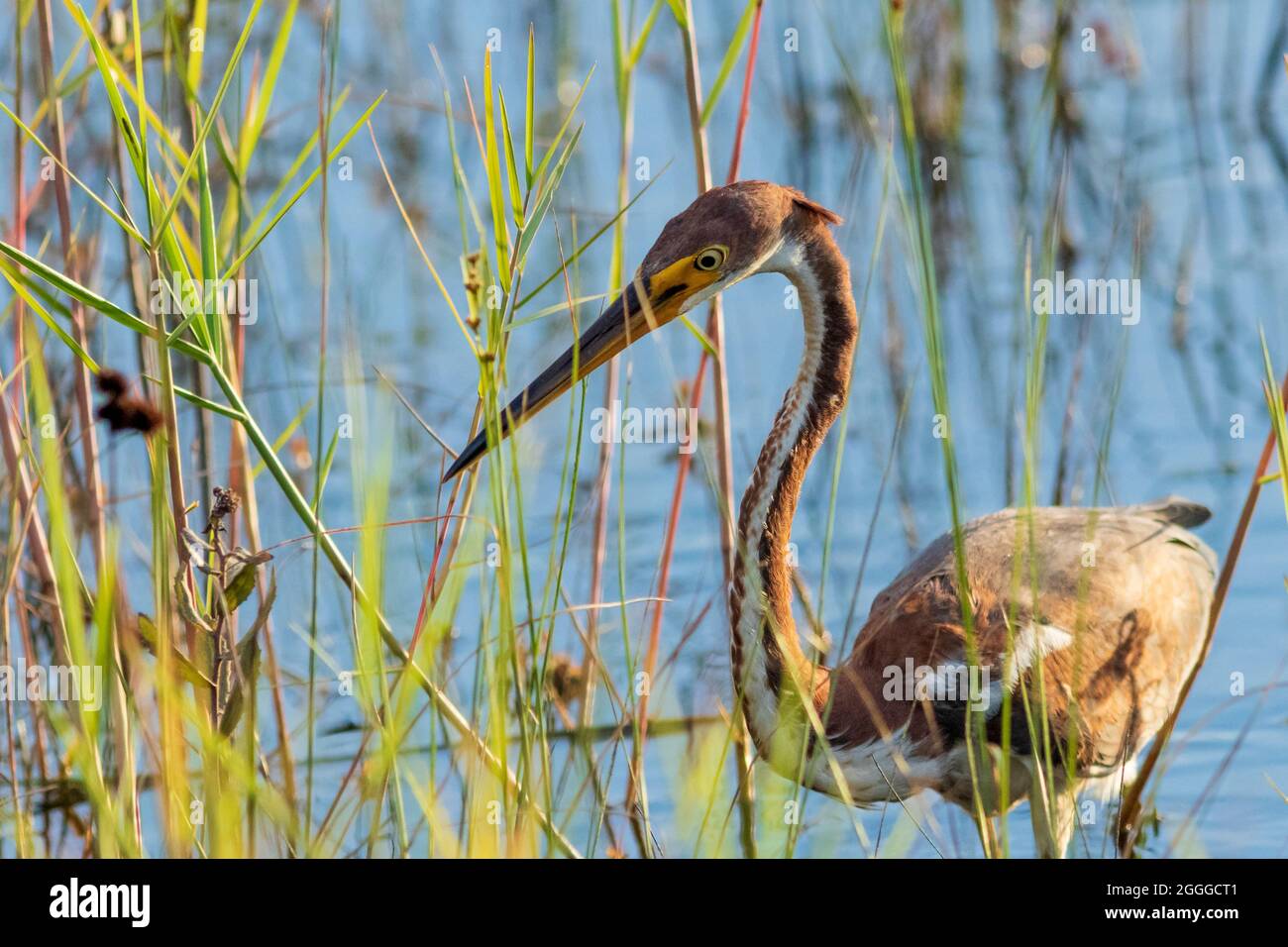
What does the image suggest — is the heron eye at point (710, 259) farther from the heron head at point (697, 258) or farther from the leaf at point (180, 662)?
the leaf at point (180, 662)

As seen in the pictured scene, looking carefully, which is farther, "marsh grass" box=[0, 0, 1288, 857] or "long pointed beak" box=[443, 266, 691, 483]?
"long pointed beak" box=[443, 266, 691, 483]

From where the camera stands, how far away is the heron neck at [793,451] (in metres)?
2.88

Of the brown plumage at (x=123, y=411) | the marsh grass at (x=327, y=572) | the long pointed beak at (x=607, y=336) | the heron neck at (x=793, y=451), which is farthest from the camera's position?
the heron neck at (x=793, y=451)

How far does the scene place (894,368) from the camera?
196 inches

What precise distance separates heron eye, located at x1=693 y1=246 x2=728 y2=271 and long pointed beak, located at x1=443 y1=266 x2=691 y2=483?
41 mm

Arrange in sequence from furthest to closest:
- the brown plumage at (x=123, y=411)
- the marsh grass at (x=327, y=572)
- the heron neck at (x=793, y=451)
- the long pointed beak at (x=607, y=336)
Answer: the heron neck at (x=793, y=451) → the long pointed beak at (x=607, y=336) → the marsh grass at (x=327, y=572) → the brown plumage at (x=123, y=411)

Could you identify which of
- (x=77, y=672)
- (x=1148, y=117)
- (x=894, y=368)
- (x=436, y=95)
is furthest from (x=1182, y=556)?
(x=436, y=95)

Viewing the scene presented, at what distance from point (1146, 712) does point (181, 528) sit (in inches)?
80.1

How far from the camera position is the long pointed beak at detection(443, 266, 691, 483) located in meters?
2.59

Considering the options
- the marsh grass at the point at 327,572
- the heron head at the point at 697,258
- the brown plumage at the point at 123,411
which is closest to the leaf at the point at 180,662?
the marsh grass at the point at 327,572

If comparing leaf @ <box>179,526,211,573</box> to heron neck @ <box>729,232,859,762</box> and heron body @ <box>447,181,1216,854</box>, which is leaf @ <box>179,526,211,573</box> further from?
heron neck @ <box>729,232,859,762</box>

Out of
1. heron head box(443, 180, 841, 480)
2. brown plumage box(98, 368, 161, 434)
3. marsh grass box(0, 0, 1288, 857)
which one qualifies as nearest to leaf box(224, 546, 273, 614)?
marsh grass box(0, 0, 1288, 857)

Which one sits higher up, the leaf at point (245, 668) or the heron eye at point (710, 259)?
the heron eye at point (710, 259)
